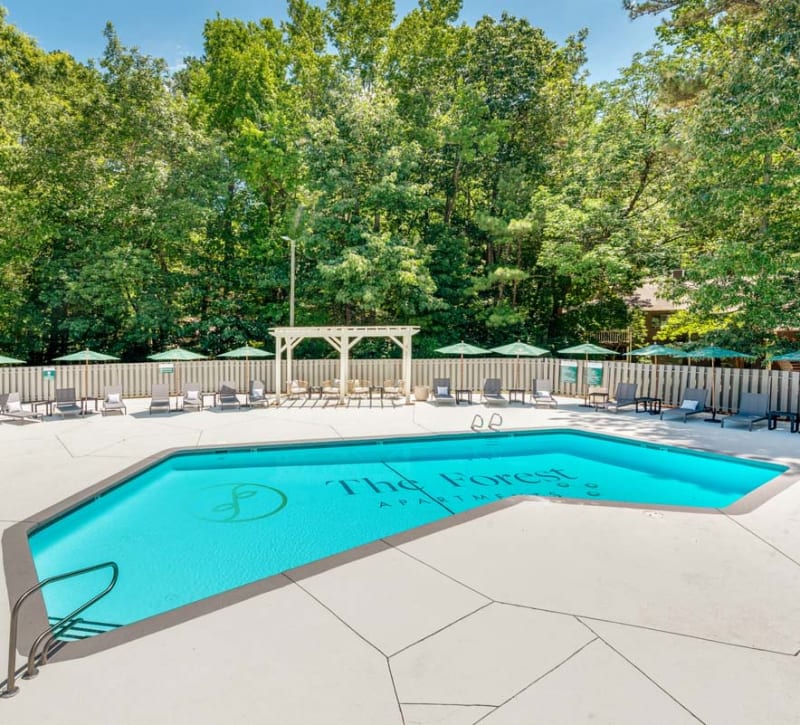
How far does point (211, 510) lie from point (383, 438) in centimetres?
458

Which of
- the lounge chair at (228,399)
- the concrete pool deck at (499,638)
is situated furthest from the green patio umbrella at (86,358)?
the concrete pool deck at (499,638)

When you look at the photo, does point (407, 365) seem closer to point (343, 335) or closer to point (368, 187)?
Answer: point (343, 335)

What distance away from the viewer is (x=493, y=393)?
54.7 feet

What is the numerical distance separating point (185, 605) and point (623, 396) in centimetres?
1408

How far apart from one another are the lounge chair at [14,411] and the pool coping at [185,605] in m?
6.01

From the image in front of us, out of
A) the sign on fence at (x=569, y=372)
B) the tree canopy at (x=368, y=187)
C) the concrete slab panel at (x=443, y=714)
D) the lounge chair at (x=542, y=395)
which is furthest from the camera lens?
the tree canopy at (x=368, y=187)

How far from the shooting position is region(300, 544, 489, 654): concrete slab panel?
155 inches

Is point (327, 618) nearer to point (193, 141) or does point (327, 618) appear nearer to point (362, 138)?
point (362, 138)

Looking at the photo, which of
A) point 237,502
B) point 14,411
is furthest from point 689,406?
point 14,411

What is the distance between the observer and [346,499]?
819cm

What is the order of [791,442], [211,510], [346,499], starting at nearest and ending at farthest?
[211,510] → [346,499] → [791,442]

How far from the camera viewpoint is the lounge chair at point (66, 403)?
1334 centimetres

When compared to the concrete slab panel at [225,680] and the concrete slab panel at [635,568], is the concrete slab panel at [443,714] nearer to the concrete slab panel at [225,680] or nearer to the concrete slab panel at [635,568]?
the concrete slab panel at [225,680]

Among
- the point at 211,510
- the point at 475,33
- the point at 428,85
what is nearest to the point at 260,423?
the point at 211,510
